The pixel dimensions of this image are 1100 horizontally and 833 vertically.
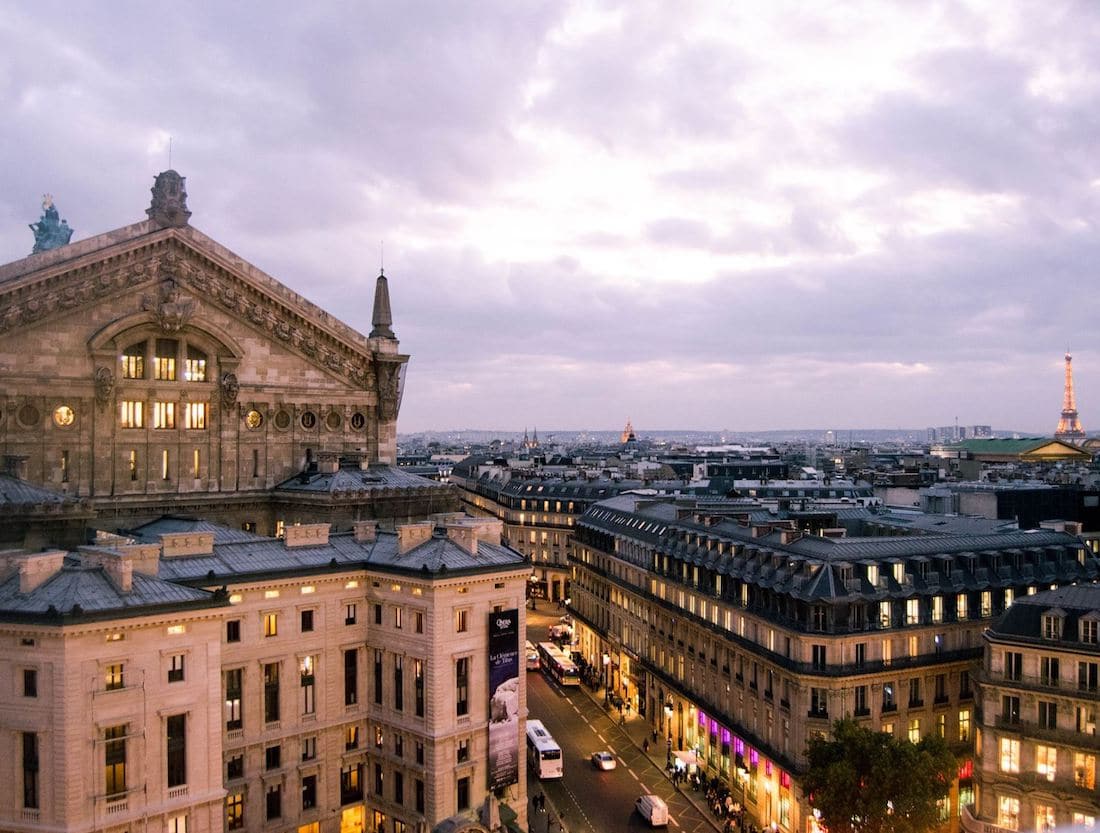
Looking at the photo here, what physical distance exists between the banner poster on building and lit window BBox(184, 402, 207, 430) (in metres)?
27.0

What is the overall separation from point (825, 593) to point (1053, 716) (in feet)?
49.9

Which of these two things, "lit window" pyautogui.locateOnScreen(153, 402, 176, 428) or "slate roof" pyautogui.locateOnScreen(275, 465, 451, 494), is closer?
"lit window" pyautogui.locateOnScreen(153, 402, 176, 428)

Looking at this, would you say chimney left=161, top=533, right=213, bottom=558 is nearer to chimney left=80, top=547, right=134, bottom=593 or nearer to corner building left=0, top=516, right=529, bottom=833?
corner building left=0, top=516, right=529, bottom=833

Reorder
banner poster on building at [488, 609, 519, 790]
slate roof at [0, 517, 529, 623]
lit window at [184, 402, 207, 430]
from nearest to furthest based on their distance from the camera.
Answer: slate roof at [0, 517, 529, 623]
banner poster on building at [488, 609, 519, 790]
lit window at [184, 402, 207, 430]

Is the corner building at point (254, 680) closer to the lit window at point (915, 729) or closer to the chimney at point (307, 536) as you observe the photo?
the chimney at point (307, 536)

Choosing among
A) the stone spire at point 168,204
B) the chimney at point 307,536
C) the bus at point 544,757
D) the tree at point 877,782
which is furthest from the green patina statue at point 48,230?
the tree at point 877,782

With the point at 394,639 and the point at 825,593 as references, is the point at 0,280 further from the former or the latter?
the point at 825,593

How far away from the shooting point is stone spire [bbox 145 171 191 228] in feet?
234

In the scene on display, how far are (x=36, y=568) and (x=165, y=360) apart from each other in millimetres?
24741

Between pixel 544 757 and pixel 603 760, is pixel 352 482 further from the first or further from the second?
pixel 603 760

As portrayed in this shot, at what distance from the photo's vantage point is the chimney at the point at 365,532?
67.2 metres

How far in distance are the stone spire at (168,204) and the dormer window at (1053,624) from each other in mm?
64330

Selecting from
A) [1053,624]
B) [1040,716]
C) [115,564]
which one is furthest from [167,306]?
[1040,716]

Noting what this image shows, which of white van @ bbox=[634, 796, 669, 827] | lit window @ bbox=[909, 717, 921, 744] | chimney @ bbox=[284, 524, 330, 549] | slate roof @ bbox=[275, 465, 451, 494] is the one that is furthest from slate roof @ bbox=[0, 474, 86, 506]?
lit window @ bbox=[909, 717, 921, 744]
